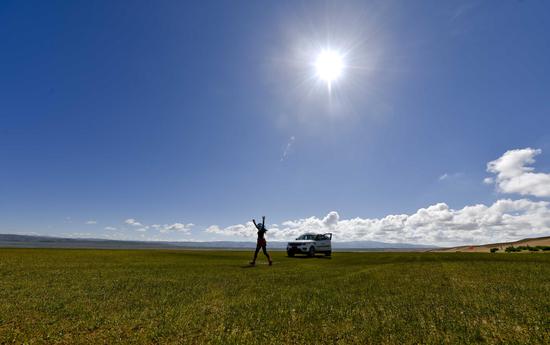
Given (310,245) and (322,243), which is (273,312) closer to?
(310,245)

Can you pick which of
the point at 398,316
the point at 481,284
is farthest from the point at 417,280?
the point at 398,316

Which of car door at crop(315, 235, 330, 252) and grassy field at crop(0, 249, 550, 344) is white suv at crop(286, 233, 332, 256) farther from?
grassy field at crop(0, 249, 550, 344)

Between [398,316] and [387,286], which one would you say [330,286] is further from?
[398,316]

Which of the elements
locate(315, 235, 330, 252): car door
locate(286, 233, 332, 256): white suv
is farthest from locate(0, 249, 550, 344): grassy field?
locate(315, 235, 330, 252): car door

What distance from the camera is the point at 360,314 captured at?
6.06 metres

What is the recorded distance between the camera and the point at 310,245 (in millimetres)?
30266

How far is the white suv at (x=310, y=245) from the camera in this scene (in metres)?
30.1

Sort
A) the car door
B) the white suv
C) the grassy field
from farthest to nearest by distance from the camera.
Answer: the car door, the white suv, the grassy field

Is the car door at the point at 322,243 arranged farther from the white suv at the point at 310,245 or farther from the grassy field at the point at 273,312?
the grassy field at the point at 273,312

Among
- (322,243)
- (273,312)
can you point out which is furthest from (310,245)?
(273,312)

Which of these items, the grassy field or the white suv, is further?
the white suv

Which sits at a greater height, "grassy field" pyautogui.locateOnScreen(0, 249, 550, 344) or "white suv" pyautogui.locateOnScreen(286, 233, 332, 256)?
"white suv" pyautogui.locateOnScreen(286, 233, 332, 256)

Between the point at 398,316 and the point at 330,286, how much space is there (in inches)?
147

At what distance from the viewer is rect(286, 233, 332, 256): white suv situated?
30062 millimetres
